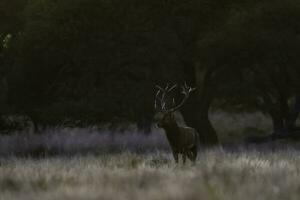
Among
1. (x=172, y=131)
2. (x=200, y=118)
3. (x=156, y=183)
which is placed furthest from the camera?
(x=200, y=118)

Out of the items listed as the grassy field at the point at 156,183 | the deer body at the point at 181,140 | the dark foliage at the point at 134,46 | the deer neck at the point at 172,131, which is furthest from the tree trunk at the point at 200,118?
the grassy field at the point at 156,183

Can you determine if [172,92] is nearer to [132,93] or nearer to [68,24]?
[132,93]

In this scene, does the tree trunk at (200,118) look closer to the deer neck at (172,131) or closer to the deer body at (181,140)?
the deer body at (181,140)

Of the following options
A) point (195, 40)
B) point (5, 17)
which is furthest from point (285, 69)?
point (5, 17)

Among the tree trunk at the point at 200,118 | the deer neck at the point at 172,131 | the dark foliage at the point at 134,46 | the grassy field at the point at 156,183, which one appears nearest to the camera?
the grassy field at the point at 156,183

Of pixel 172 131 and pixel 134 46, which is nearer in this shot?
pixel 172 131

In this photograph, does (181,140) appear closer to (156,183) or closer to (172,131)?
(172,131)

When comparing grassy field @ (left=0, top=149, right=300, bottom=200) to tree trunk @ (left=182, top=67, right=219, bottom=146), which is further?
tree trunk @ (left=182, top=67, right=219, bottom=146)

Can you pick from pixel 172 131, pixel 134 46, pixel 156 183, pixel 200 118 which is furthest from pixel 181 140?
pixel 200 118

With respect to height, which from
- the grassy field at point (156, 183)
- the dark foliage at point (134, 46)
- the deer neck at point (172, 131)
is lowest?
the grassy field at point (156, 183)

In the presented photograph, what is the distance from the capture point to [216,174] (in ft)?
37.0

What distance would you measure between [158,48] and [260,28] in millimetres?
3278

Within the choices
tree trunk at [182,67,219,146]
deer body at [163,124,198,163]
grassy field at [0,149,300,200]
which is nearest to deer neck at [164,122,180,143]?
deer body at [163,124,198,163]

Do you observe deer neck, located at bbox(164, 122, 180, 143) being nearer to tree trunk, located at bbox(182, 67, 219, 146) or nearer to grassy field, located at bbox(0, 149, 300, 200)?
grassy field, located at bbox(0, 149, 300, 200)
